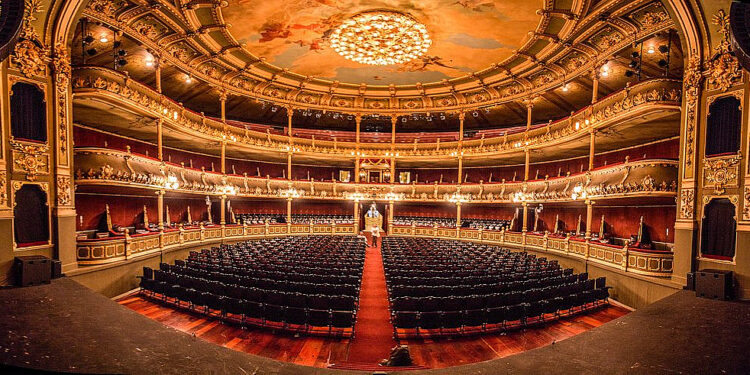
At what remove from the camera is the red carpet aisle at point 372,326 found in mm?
6367

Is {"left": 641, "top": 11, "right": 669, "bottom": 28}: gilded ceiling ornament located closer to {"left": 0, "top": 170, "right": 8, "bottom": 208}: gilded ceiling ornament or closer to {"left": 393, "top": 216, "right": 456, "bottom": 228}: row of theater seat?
{"left": 393, "top": 216, "right": 456, "bottom": 228}: row of theater seat

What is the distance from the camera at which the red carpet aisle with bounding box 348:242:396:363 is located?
20.9 ft

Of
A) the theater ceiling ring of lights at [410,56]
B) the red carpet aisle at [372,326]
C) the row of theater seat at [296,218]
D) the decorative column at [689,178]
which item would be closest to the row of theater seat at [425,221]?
the row of theater seat at [296,218]

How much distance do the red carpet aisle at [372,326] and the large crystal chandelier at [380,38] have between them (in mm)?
10764

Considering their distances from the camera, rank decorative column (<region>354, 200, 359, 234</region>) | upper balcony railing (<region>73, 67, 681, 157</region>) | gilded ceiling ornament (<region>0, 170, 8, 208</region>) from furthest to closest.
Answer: decorative column (<region>354, 200, 359, 234</region>) < upper balcony railing (<region>73, 67, 681, 157</region>) < gilded ceiling ornament (<region>0, 170, 8, 208</region>)

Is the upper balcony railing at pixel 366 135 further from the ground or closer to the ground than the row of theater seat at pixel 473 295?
further from the ground

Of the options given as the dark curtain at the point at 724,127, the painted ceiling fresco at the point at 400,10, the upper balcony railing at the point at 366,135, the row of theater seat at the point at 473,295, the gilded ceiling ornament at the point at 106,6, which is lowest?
the row of theater seat at the point at 473,295

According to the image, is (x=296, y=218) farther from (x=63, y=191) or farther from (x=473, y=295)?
(x=473, y=295)

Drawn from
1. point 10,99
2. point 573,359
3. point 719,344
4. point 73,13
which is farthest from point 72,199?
point 719,344

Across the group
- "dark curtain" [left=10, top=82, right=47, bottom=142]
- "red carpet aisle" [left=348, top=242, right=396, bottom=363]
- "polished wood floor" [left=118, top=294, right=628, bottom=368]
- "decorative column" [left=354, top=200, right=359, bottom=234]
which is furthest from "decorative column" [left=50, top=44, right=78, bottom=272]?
"decorative column" [left=354, top=200, right=359, bottom=234]

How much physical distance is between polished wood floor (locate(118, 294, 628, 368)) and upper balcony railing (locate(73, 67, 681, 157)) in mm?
7900

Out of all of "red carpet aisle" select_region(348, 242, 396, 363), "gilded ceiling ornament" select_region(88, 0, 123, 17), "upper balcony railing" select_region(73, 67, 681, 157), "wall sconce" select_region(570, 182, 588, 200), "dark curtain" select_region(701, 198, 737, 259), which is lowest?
"red carpet aisle" select_region(348, 242, 396, 363)

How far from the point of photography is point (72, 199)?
9109 mm

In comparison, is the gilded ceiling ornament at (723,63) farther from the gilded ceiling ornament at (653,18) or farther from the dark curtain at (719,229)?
the gilded ceiling ornament at (653,18)
